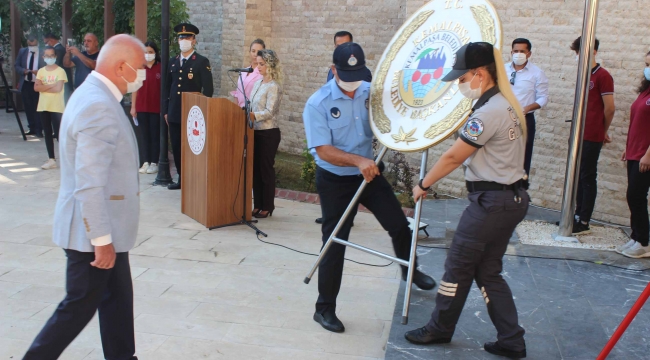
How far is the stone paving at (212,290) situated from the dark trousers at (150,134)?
1.85 metres

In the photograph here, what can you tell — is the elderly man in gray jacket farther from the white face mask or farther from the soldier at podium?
the soldier at podium

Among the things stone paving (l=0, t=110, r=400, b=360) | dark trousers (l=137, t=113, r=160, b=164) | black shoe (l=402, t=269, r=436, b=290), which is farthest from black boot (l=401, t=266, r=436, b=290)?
dark trousers (l=137, t=113, r=160, b=164)

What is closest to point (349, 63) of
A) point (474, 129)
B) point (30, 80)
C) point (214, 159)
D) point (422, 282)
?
point (474, 129)

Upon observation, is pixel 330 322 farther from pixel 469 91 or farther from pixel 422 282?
pixel 469 91

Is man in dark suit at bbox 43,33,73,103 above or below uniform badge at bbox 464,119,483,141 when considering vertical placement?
above

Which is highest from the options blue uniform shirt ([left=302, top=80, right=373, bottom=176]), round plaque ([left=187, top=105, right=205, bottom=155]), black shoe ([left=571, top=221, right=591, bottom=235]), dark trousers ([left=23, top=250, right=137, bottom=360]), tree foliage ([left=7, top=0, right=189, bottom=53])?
tree foliage ([left=7, top=0, right=189, bottom=53])

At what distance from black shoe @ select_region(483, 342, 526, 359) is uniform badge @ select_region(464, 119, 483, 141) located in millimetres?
1301

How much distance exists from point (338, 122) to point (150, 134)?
5.48m

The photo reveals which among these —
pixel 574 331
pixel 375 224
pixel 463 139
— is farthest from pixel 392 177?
pixel 463 139

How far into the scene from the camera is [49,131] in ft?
28.9

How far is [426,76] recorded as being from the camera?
12.3 feet

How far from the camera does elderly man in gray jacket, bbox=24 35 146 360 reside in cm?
274

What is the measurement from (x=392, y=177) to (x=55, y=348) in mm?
6293

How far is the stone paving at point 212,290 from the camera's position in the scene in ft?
12.4
